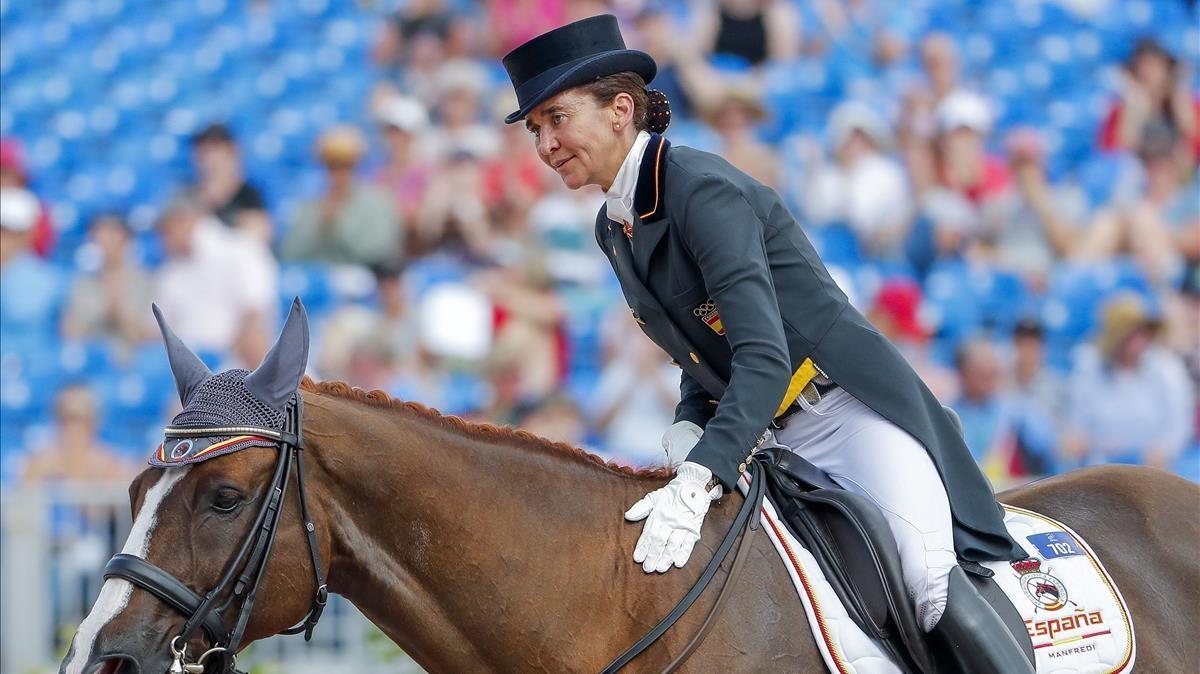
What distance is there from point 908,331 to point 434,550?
6617 mm

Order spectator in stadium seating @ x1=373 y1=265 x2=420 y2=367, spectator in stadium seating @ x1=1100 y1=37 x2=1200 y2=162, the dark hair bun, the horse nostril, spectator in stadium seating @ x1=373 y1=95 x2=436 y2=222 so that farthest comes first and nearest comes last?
spectator in stadium seating @ x1=1100 y1=37 x2=1200 y2=162 → spectator in stadium seating @ x1=373 y1=95 x2=436 y2=222 → spectator in stadium seating @ x1=373 y1=265 x2=420 y2=367 → the dark hair bun → the horse nostril

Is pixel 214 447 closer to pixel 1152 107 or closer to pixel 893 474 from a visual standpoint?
pixel 893 474

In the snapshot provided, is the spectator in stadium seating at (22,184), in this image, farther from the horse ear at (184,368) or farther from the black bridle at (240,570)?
the black bridle at (240,570)

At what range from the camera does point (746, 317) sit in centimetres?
343

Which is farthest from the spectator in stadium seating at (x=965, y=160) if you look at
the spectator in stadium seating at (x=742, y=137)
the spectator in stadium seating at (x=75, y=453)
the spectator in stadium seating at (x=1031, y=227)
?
the spectator in stadium seating at (x=75, y=453)

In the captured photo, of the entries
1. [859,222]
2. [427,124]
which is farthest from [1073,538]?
[427,124]

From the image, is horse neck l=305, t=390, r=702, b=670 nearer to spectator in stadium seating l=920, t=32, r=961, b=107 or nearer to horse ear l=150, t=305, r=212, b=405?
horse ear l=150, t=305, r=212, b=405

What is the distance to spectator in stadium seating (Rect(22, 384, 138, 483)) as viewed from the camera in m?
8.32

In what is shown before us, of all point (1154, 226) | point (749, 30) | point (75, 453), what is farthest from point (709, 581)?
point (749, 30)

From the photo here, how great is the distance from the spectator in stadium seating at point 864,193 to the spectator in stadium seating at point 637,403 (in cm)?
287

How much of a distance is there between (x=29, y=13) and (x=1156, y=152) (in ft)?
34.3

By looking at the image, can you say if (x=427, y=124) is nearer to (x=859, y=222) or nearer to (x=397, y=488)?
(x=859, y=222)

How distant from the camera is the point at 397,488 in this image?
3307 millimetres

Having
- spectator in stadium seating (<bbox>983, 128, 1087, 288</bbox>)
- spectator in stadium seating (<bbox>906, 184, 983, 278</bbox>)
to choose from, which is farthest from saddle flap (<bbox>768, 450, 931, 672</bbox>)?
spectator in stadium seating (<bbox>983, 128, 1087, 288</bbox>)
